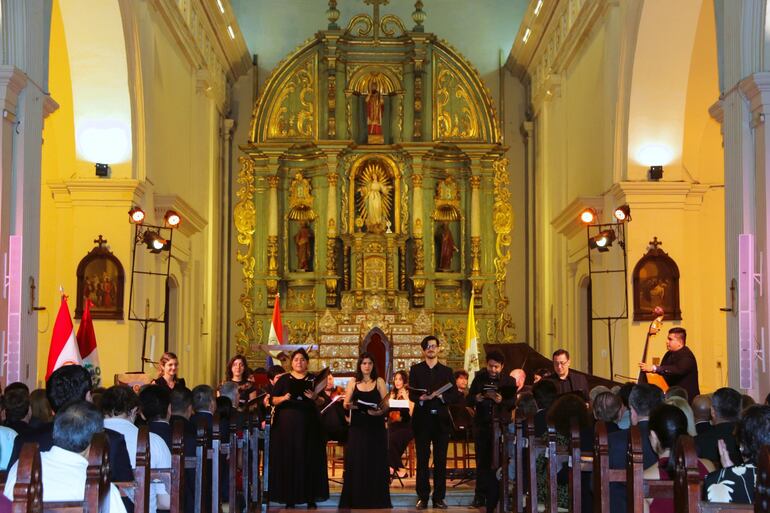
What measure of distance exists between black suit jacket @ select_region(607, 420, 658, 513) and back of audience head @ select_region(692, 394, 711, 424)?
2.76 feet

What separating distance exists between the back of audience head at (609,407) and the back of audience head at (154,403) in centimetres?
284

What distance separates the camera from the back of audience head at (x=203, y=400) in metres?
8.97

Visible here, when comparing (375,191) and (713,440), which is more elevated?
(375,191)

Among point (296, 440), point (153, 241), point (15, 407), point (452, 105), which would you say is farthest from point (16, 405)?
point (452, 105)

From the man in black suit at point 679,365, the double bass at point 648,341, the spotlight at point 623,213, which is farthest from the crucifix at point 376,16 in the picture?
the man in black suit at point 679,365

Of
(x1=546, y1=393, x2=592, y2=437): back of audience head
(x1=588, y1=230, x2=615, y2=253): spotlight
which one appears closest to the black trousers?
(x1=546, y1=393, x2=592, y2=437): back of audience head

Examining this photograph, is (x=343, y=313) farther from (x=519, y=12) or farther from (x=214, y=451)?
(x=214, y=451)

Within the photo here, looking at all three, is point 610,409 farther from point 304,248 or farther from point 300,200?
point 300,200

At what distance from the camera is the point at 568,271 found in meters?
20.2

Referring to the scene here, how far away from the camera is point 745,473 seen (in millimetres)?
5145

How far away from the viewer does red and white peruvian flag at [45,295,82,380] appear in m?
11.7

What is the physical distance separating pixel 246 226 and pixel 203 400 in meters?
14.3

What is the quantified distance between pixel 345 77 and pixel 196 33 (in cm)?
375

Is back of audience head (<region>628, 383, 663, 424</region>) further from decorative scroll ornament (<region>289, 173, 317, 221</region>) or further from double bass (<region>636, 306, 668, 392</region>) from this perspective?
decorative scroll ornament (<region>289, 173, 317, 221</region>)
